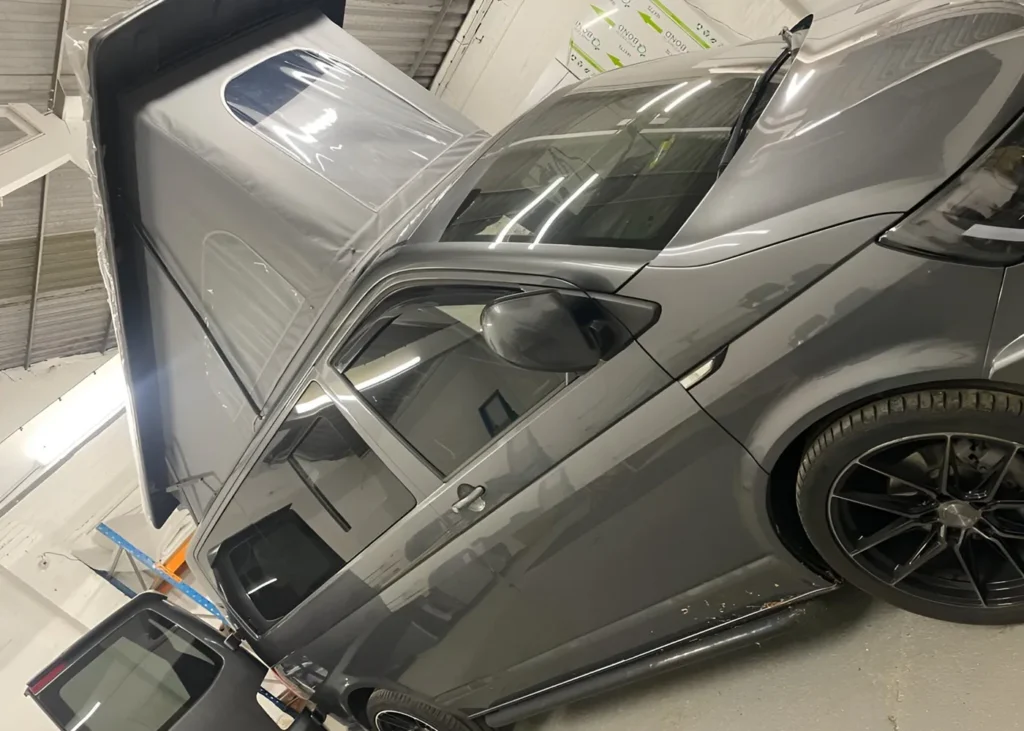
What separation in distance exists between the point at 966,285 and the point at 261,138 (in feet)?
6.74

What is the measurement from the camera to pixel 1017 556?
133cm

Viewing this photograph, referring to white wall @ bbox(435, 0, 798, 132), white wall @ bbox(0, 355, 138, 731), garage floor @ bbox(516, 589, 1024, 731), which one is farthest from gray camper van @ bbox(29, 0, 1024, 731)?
white wall @ bbox(0, 355, 138, 731)

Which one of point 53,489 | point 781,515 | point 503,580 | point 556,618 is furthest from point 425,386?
point 53,489

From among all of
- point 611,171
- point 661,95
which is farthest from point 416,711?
point 661,95

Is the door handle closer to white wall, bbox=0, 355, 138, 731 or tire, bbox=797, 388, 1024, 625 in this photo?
tire, bbox=797, 388, 1024, 625

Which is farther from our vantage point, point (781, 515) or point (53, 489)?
point (53, 489)

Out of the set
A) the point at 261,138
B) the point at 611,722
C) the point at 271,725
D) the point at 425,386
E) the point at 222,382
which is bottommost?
the point at 611,722

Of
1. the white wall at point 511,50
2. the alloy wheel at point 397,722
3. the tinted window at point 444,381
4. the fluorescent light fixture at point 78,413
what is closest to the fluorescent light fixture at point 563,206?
the tinted window at point 444,381

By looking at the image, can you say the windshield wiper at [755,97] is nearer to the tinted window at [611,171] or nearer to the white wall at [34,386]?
Answer: the tinted window at [611,171]

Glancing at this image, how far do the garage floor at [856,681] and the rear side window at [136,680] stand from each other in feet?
5.07

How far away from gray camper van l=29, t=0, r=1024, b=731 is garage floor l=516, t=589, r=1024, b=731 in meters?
0.27

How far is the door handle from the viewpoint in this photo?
1649mm

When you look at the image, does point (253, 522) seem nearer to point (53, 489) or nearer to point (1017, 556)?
point (1017, 556)

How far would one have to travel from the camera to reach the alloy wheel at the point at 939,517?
127 centimetres
